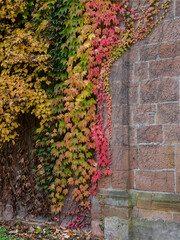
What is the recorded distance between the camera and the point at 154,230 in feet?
12.9

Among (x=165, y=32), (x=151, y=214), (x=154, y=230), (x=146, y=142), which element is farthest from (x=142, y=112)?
(x=154, y=230)

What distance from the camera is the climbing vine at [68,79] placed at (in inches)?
171

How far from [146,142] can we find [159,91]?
2.48 ft

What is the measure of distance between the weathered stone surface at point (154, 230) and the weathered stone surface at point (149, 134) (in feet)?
3.70

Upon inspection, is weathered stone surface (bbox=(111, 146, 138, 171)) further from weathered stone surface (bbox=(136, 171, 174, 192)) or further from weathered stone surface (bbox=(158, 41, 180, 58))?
weathered stone surface (bbox=(158, 41, 180, 58))

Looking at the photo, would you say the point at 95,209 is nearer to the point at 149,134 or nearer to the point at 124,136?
the point at 124,136

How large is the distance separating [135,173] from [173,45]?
6.29 feet

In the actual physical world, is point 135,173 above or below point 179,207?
above

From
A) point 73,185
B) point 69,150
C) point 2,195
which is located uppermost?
point 69,150

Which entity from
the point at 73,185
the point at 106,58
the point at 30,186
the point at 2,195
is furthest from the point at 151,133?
the point at 2,195

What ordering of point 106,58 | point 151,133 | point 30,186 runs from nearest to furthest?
point 151,133, point 106,58, point 30,186

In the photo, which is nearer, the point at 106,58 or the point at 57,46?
the point at 106,58

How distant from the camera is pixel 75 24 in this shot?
4.59 meters

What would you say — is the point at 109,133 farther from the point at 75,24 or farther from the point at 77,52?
the point at 75,24
